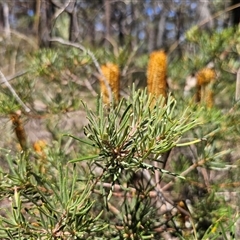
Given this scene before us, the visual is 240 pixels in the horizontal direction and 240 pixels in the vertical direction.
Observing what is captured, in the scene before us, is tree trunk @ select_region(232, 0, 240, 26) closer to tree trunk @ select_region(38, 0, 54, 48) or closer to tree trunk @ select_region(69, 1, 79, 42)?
tree trunk @ select_region(69, 1, 79, 42)

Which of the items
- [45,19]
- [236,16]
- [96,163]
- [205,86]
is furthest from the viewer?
[45,19]

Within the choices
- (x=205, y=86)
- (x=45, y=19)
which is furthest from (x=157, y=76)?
(x=45, y=19)

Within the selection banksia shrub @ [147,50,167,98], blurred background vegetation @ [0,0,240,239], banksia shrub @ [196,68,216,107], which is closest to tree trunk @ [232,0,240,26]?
blurred background vegetation @ [0,0,240,239]

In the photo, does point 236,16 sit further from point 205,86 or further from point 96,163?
point 96,163

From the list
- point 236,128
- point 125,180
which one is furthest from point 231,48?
point 125,180

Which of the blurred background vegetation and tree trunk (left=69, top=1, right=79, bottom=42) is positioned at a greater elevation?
tree trunk (left=69, top=1, right=79, bottom=42)

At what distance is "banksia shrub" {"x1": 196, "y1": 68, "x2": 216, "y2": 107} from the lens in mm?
707

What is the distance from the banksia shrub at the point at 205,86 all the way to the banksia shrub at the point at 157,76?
0.12 metres

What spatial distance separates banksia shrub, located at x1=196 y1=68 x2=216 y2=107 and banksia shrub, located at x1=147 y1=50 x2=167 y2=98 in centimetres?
12

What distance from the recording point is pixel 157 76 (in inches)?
24.2

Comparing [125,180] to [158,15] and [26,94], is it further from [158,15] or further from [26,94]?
[158,15]

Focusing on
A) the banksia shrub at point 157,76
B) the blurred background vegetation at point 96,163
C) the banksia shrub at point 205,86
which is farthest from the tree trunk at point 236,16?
the banksia shrub at point 157,76

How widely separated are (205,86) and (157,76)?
0.55 feet

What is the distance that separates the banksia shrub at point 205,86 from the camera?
71 centimetres
